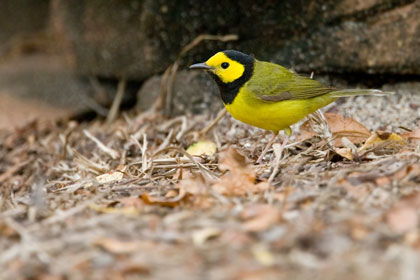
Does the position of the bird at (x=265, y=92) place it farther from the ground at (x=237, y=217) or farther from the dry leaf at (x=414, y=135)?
the dry leaf at (x=414, y=135)

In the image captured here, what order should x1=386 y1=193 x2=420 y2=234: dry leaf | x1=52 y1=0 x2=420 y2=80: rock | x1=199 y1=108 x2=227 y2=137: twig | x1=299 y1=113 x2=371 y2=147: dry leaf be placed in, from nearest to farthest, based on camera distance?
x1=386 y1=193 x2=420 y2=234: dry leaf
x1=299 y1=113 x2=371 y2=147: dry leaf
x1=199 y1=108 x2=227 y2=137: twig
x1=52 y1=0 x2=420 y2=80: rock

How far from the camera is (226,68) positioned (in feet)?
14.8

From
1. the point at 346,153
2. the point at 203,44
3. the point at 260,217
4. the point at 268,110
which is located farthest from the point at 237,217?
the point at 203,44

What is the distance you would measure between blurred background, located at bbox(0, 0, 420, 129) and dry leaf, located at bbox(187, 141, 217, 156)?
3.86ft

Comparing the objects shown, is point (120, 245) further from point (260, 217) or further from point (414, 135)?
point (414, 135)

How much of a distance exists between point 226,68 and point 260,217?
85.5 inches

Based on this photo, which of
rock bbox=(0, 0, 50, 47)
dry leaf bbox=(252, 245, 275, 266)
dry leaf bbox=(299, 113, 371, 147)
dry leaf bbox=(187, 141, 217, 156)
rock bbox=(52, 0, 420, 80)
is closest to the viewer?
dry leaf bbox=(252, 245, 275, 266)

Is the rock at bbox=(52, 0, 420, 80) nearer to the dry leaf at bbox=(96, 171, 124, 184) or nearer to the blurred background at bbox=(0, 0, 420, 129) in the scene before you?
the blurred background at bbox=(0, 0, 420, 129)

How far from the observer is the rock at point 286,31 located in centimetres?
533

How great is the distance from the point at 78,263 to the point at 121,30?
4344mm

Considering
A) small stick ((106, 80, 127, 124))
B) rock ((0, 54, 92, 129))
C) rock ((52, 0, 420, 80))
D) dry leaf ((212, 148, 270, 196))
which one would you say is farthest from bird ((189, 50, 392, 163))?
rock ((0, 54, 92, 129))

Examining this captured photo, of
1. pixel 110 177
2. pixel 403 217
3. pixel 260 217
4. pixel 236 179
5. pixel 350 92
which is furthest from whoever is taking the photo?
pixel 350 92

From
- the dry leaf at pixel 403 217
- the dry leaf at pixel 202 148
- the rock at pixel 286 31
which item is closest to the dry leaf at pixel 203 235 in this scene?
the dry leaf at pixel 403 217

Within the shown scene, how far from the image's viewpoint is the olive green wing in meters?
4.37
